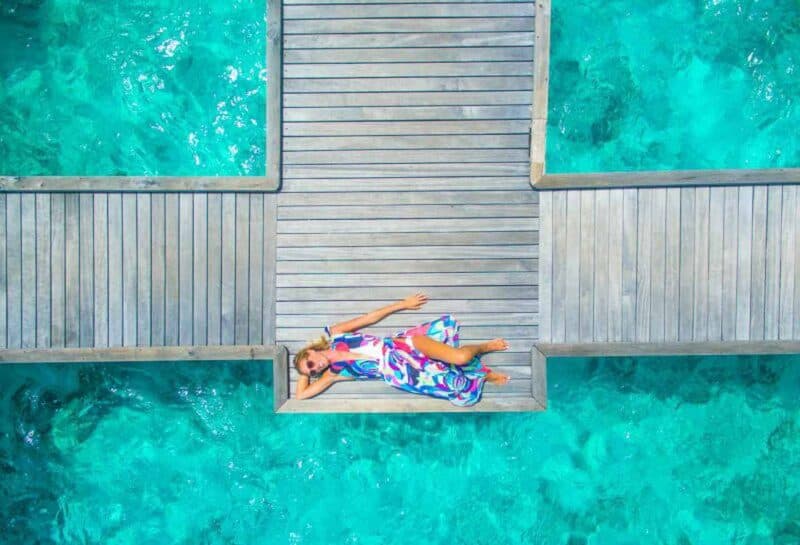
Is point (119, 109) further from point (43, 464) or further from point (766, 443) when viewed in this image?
point (766, 443)

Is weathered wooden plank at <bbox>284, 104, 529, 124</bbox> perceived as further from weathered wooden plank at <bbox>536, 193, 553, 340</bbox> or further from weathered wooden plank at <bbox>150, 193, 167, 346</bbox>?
weathered wooden plank at <bbox>150, 193, 167, 346</bbox>

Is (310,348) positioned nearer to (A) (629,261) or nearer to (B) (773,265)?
(A) (629,261)

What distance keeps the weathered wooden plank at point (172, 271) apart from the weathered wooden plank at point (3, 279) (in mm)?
1745

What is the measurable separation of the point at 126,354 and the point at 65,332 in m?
0.74

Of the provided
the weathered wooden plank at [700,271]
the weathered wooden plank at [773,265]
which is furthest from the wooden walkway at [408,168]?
the weathered wooden plank at [773,265]

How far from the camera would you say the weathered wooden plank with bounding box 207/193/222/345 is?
6.32 m

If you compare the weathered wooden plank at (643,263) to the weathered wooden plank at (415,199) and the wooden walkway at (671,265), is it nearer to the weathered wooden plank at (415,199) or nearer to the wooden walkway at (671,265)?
the wooden walkway at (671,265)

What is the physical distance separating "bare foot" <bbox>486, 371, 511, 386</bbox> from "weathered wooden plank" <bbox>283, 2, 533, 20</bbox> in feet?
12.9

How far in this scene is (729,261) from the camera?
6309 millimetres

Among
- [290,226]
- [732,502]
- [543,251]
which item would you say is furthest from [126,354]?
[732,502]

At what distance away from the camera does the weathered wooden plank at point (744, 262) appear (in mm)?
6266

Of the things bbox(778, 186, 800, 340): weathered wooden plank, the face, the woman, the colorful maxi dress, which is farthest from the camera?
bbox(778, 186, 800, 340): weathered wooden plank

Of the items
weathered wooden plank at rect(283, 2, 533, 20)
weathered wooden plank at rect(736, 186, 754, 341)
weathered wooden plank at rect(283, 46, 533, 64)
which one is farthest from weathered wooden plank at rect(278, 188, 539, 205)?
weathered wooden plank at rect(736, 186, 754, 341)

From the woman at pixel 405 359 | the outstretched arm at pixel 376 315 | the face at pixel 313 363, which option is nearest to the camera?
the face at pixel 313 363
